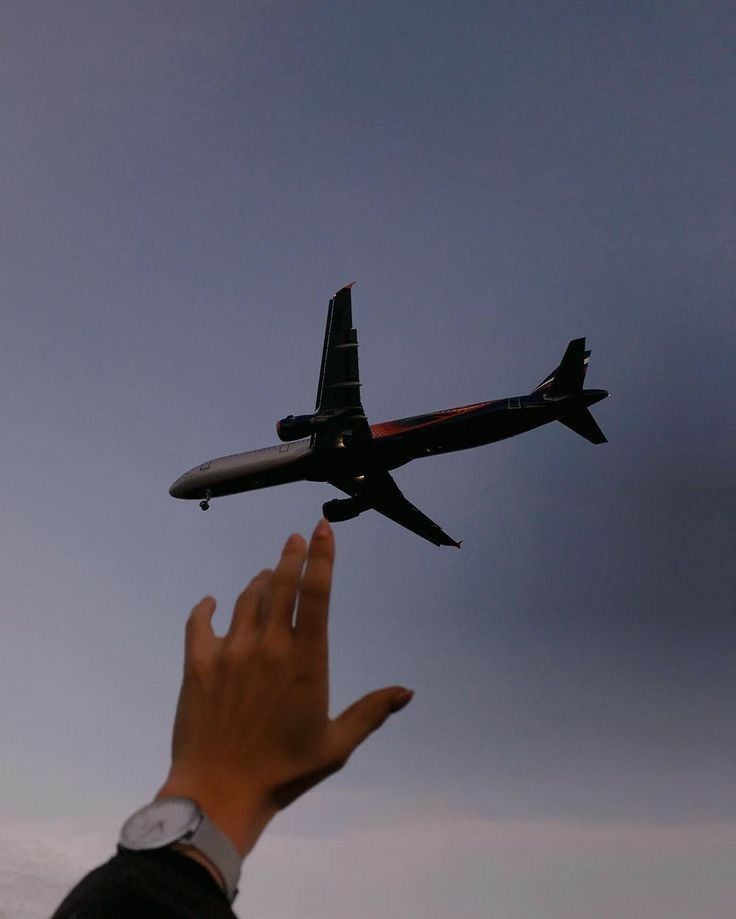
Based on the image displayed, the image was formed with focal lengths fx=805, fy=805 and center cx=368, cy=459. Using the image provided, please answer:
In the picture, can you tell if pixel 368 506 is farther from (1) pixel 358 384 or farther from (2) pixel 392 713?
(2) pixel 392 713

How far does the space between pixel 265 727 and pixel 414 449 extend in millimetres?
36418

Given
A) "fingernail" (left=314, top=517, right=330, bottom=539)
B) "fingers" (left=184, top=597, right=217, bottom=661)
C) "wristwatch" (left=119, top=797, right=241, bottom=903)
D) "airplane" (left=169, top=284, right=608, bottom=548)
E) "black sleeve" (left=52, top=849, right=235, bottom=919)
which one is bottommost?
"black sleeve" (left=52, top=849, right=235, bottom=919)

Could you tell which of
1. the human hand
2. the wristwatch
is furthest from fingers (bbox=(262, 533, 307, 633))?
the wristwatch

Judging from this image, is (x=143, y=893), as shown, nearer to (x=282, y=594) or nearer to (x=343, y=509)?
(x=282, y=594)

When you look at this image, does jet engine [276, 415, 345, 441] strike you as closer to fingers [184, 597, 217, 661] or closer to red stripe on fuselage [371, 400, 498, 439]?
red stripe on fuselage [371, 400, 498, 439]

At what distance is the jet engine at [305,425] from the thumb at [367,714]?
1384 inches

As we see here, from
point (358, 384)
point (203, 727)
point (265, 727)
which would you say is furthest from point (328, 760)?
point (358, 384)

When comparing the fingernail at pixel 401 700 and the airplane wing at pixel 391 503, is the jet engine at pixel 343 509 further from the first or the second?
the fingernail at pixel 401 700

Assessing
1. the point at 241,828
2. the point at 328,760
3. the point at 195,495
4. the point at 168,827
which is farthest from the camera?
the point at 195,495

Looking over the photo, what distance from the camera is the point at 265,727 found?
3279mm

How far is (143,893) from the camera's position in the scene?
2.59m

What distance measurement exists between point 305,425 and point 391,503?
26.6 feet

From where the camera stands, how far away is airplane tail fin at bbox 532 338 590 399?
127ft

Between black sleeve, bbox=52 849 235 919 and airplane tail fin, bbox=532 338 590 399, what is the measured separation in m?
36.6
